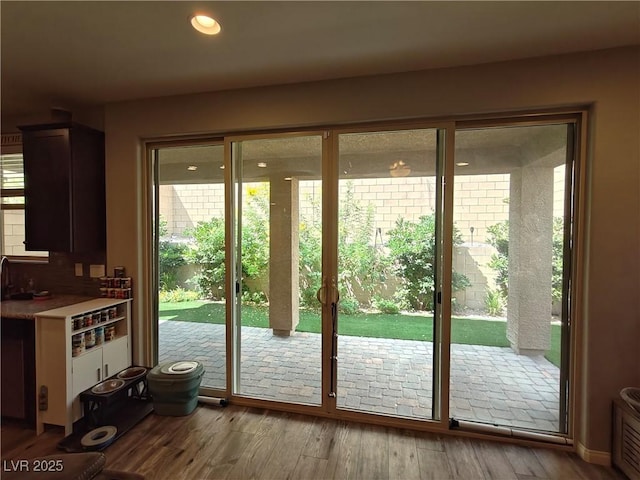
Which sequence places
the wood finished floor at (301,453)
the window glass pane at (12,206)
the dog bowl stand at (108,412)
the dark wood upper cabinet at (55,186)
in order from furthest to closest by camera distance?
the window glass pane at (12,206) → the dark wood upper cabinet at (55,186) → the dog bowl stand at (108,412) → the wood finished floor at (301,453)

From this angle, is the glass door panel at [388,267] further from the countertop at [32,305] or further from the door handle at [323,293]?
the countertop at [32,305]

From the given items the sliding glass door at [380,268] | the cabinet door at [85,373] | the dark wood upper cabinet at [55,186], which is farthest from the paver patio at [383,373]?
the dark wood upper cabinet at [55,186]

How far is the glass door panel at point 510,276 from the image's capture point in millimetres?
2299

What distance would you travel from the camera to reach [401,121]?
238 centimetres

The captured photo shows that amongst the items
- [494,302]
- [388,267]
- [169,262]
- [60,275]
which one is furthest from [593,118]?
[60,275]

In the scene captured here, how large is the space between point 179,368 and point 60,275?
167 cm

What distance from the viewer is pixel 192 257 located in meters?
2.95

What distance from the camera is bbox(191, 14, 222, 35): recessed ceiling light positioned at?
68.0 inches

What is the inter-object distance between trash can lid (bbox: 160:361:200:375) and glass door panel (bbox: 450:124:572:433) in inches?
84.2

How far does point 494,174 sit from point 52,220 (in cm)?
363

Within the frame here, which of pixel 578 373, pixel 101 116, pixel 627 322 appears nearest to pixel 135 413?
pixel 101 116

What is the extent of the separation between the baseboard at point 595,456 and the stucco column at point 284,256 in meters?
2.23

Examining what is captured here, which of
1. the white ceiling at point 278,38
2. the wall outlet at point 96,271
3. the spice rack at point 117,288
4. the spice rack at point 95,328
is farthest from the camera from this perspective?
the wall outlet at point 96,271

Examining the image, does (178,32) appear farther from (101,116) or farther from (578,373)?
(578,373)
